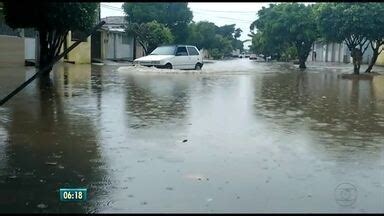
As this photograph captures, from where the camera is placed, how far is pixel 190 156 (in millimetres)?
6160

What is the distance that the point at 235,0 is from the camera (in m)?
3.01

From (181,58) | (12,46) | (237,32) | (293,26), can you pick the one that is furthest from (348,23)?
(237,32)

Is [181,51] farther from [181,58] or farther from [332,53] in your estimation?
[332,53]

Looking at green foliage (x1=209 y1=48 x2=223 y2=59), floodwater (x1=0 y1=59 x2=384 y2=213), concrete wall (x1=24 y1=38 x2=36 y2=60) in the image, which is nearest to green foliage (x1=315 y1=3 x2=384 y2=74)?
floodwater (x1=0 y1=59 x2=384 y2=213)

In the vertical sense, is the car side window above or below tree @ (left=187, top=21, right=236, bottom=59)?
below

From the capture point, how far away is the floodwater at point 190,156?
4465 millimetres

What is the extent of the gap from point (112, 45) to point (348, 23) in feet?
87.3

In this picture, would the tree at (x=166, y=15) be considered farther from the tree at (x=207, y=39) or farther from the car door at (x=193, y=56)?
the car door at (x=193, y=56)

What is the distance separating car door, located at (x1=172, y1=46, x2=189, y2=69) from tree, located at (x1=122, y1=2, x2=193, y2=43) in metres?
24.2

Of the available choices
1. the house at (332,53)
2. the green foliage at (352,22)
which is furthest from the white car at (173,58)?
the house at (332,53)

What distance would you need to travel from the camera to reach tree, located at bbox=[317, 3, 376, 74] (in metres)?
23.9

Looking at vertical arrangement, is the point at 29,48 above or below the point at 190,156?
above

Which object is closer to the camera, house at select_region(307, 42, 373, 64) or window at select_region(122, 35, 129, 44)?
window at select_region(122, 35, 129, 44)

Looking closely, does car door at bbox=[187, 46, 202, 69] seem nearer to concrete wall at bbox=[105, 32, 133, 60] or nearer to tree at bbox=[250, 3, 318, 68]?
tree at bbox=[250, 3, 318, 68]
